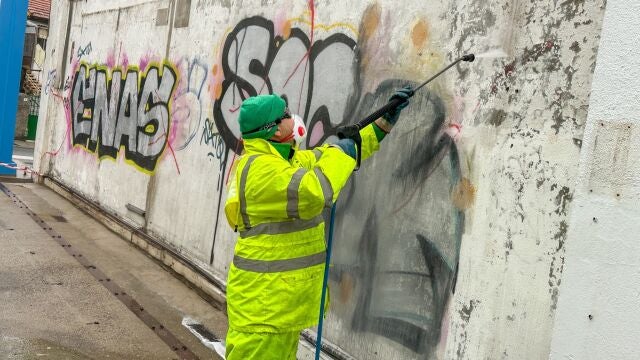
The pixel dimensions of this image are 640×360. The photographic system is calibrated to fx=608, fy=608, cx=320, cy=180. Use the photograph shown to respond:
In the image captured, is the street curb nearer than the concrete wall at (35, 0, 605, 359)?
No

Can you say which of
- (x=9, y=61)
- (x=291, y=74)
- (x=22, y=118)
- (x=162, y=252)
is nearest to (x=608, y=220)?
(x=291, y=74)

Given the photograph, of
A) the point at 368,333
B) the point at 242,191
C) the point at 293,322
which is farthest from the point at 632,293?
the point at 368,333

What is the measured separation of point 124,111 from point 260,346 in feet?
19.9

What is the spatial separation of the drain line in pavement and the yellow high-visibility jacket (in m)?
A: 1.73

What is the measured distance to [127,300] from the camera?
5520mm

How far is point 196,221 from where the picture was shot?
6199 millimetres

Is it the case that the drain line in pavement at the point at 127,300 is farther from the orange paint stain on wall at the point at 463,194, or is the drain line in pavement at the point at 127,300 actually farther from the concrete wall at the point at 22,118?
the concrete wall at the point at 22,118

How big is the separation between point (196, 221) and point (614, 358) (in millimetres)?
4720

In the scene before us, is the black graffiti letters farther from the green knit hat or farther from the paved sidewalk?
the green knit hat

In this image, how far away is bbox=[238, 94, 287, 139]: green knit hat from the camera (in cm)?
297

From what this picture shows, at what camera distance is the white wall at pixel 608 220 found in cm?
204

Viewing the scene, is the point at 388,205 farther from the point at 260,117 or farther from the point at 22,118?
the point at 22,118

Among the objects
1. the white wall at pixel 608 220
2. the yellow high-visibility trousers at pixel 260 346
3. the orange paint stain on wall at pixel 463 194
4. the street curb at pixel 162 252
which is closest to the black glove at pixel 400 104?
the orange paint stain on wall at pixel 463 194

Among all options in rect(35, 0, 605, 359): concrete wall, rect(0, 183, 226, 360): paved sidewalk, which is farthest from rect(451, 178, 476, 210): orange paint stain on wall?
rect(0, 183, 226, 360): paved sidewalk
